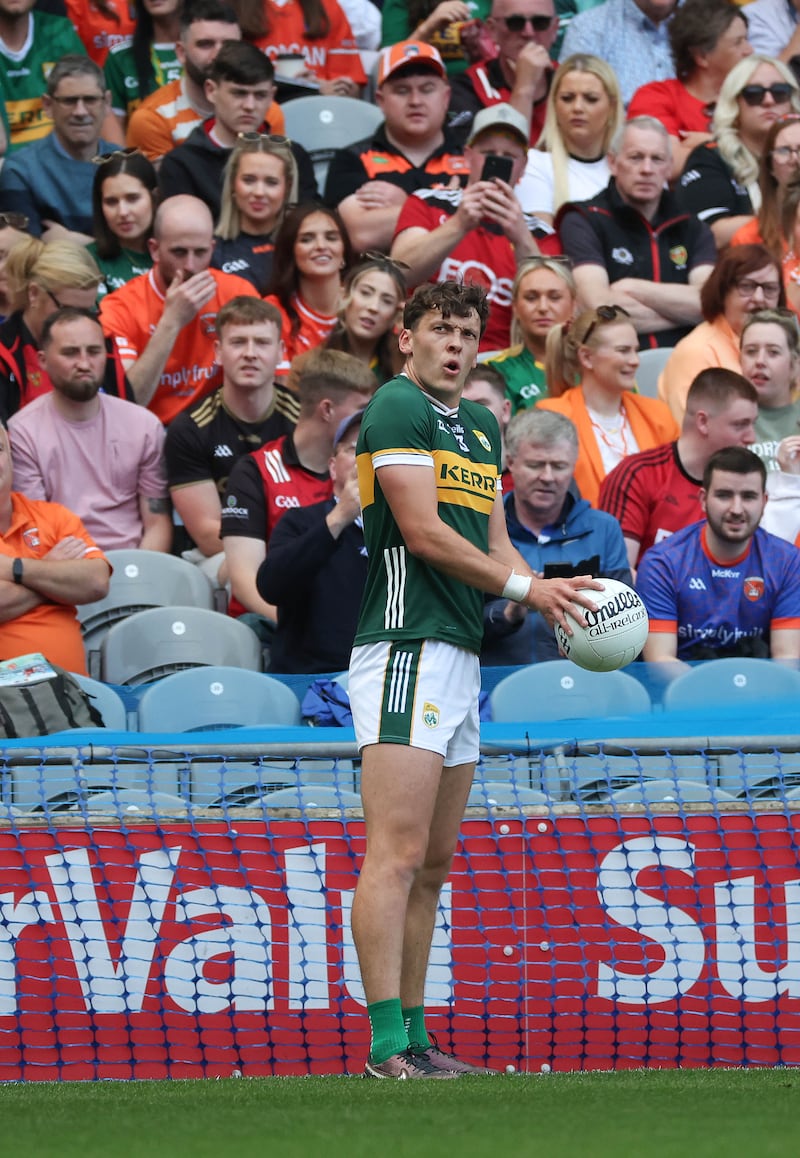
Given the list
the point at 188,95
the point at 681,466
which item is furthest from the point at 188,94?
the point at 681,466

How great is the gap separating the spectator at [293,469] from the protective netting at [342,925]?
2479 millimetres

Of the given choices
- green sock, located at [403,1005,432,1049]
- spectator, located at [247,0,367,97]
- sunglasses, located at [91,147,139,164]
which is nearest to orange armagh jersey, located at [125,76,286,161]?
spectator, located at [247,0,367,97]

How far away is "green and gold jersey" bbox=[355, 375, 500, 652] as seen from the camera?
459 cm

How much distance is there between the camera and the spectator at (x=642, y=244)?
10281 mm

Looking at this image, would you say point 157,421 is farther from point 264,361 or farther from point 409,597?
point 409,597

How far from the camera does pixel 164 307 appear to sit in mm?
9375

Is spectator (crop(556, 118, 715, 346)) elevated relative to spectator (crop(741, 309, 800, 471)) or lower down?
elevated

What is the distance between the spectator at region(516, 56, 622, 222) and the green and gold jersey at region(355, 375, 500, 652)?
251 inches

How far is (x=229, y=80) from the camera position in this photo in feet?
34.3

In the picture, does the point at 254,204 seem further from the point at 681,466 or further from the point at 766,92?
the point at 766,92

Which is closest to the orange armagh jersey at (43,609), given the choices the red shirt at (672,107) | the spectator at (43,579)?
the spectator at (43,579)

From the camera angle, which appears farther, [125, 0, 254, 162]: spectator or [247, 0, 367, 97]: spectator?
[247, 0, 367, 97]: spectator

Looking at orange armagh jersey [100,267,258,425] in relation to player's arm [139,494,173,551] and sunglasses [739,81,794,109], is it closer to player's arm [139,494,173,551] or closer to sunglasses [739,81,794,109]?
player's arm [139,494,173,551]

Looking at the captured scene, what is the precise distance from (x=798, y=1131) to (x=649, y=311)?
7.39m
